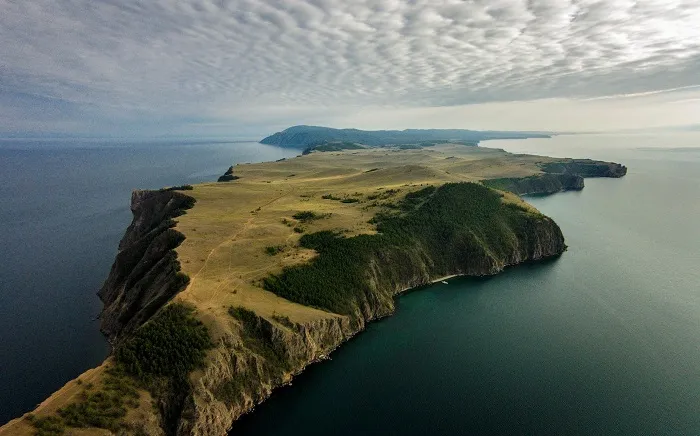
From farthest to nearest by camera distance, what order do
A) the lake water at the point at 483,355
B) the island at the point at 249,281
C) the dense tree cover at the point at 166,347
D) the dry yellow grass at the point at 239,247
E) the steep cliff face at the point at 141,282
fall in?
1. the steep cliff face at the point at 141,282
2. the dry yellow grass at the point at 239,247
3. the lake water at the point at 483,355
4. the dense tree cover at the point at 166,347
5. the island at the point at 249,281

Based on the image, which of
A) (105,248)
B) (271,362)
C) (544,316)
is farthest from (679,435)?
(105,248)

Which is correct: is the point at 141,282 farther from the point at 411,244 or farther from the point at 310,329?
the point at 411,244

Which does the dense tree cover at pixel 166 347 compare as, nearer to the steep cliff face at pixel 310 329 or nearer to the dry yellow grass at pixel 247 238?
the steep cliff face at pixel 310 329

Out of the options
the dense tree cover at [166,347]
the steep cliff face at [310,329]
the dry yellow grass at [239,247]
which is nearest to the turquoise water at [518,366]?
the steep cliff face at [310,329]

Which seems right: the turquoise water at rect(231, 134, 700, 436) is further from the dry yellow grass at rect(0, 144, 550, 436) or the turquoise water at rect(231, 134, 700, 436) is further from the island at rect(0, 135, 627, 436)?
the dry yellow grass at rect(0, 144, 550, 436)

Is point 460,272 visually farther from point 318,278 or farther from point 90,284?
point 90,284

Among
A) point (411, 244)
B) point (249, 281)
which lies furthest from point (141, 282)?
point (411, 244)
